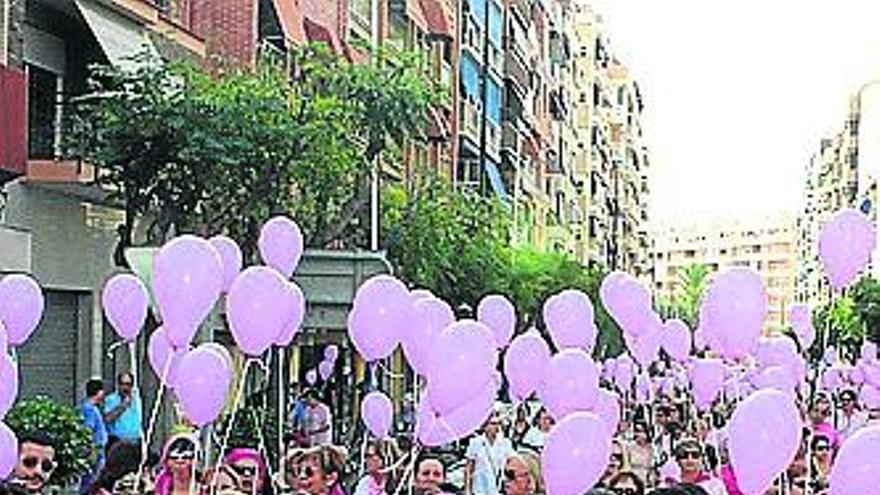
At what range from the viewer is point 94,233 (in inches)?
798

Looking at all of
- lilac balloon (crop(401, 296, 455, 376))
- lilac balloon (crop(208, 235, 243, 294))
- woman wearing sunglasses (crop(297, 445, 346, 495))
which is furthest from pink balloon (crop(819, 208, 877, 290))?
woman wearing sunglasses (crop(297, 445, 346, 495))

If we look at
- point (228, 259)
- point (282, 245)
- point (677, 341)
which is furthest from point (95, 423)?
point (677, 341)

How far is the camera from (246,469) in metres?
8.70

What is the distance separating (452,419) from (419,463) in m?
0.49

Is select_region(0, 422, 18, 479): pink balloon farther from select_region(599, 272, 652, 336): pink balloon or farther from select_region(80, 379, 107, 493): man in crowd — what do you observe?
select_region(599, 272, 652, 336): pink balloon

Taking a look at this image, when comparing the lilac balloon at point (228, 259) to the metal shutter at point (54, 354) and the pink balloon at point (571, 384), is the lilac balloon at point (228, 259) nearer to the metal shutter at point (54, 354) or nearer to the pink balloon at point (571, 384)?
the pink balloon at point (571, 384)

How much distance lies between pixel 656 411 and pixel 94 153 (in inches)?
226

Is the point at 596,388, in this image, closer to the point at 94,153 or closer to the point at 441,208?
the point at 94,153

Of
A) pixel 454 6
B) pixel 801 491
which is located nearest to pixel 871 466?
pixel 801 491

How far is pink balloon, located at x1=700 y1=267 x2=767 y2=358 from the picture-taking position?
1010 centimetres

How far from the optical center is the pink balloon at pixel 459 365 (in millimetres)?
8648

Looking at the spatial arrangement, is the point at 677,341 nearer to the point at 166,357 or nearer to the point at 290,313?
the point at 166,357

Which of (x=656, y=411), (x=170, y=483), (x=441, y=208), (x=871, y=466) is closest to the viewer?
(x=871, y=466)

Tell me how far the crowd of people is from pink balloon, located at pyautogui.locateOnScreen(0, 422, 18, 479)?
6cm
